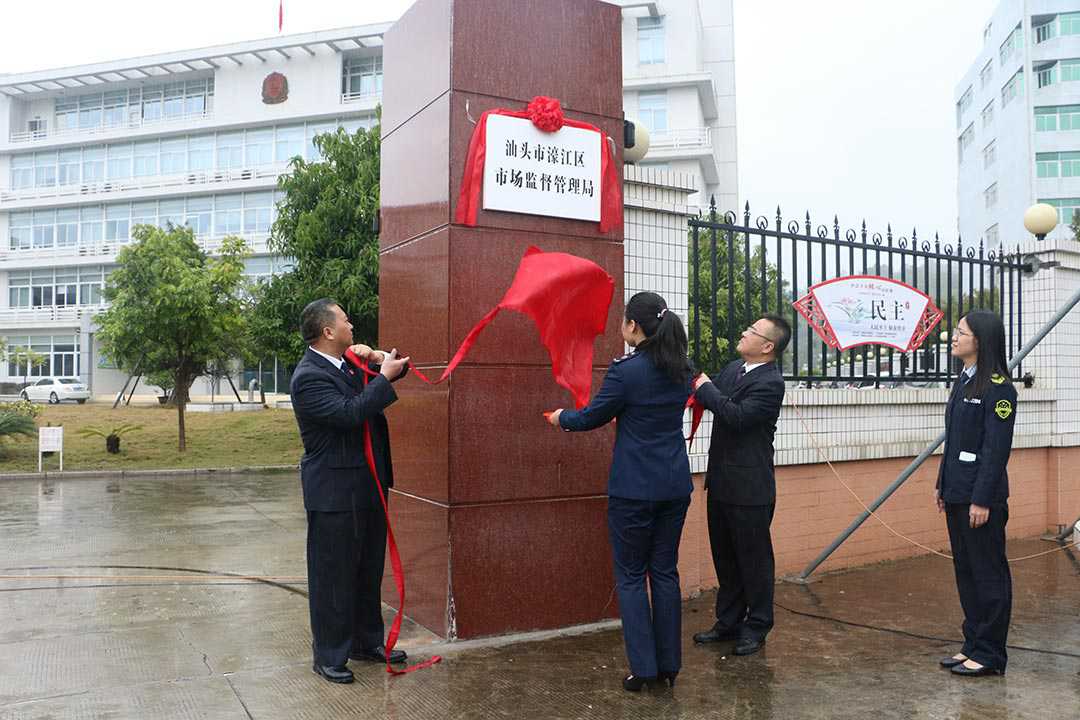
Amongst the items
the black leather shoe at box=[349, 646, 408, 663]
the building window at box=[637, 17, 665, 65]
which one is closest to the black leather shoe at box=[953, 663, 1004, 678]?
the black leather shoe at box=[349, 646, 408, 663]

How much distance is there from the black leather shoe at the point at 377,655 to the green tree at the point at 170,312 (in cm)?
1474

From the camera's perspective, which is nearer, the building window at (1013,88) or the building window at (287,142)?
the building window at (287,142)

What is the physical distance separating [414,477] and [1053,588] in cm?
481

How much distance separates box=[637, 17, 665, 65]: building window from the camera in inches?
1626

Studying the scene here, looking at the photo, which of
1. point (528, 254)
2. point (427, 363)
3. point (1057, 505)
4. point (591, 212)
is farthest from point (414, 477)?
point (1057, 505)

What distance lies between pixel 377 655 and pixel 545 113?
10.2ft

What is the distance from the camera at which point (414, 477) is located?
532 centimetres

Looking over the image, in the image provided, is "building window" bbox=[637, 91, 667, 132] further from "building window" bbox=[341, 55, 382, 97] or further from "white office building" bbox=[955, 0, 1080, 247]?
"white office building" bbox=[955, 0, 1080, 247]

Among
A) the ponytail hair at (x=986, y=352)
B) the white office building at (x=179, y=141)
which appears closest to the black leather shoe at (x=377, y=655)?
the ponytail hair at (x=986, y=352)

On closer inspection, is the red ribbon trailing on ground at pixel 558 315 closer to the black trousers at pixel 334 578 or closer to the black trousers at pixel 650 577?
the black trousers at pixel 334 578

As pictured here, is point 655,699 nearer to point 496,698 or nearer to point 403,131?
point 496,698

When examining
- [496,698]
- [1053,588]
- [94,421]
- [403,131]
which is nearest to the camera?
[496,698]

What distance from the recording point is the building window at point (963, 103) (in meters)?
57.0

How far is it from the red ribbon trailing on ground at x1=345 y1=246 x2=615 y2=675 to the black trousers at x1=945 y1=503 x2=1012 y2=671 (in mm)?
2086
